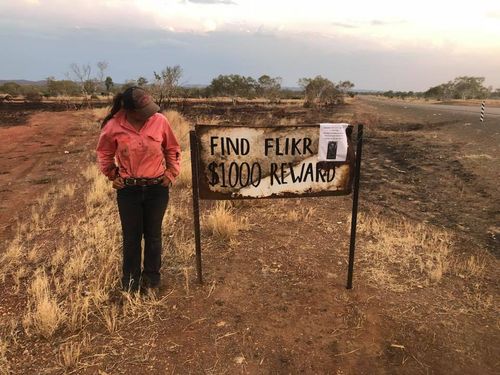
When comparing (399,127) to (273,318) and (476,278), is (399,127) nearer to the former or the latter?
(476,278)

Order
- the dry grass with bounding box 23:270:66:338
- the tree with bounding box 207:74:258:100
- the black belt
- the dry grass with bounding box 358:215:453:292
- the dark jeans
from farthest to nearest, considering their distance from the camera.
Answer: the tree with bounding box 207:74:258:100 → the dry grass with bounding box 358:215:453:292 → the dark jeans → the black belt → the dry grass with bounding box 23:270:66:338

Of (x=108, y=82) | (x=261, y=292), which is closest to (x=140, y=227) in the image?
(x=261, y=292)

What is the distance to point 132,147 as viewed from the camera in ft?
11.8

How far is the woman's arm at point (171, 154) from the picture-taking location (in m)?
3.80

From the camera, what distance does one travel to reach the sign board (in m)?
3.94

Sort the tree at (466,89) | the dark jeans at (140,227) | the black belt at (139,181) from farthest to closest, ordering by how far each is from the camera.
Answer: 1. the tree at (466,89)
2. the dark jeans at (140,227)
3. the black belt at (139,181)

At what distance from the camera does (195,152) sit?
3904mm

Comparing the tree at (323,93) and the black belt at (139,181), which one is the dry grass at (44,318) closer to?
the black belt at (139,181)

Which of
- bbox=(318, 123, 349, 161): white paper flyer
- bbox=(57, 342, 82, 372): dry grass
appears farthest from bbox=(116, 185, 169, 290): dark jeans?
bbox=(318, 123, 349, 161): white paper flyer

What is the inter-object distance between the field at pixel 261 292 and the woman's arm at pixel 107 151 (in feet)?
3.67

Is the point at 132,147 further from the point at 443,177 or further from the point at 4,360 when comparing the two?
the point at 443,177

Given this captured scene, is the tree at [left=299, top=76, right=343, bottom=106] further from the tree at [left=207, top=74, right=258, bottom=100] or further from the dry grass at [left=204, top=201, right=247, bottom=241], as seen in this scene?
the dry grass at [left=204, top=201, right=247, bottom=241]

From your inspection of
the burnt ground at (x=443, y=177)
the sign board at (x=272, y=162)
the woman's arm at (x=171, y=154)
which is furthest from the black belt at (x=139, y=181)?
the burnt ground at (x=443, y=177)

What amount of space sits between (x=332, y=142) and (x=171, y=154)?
1441 mm
